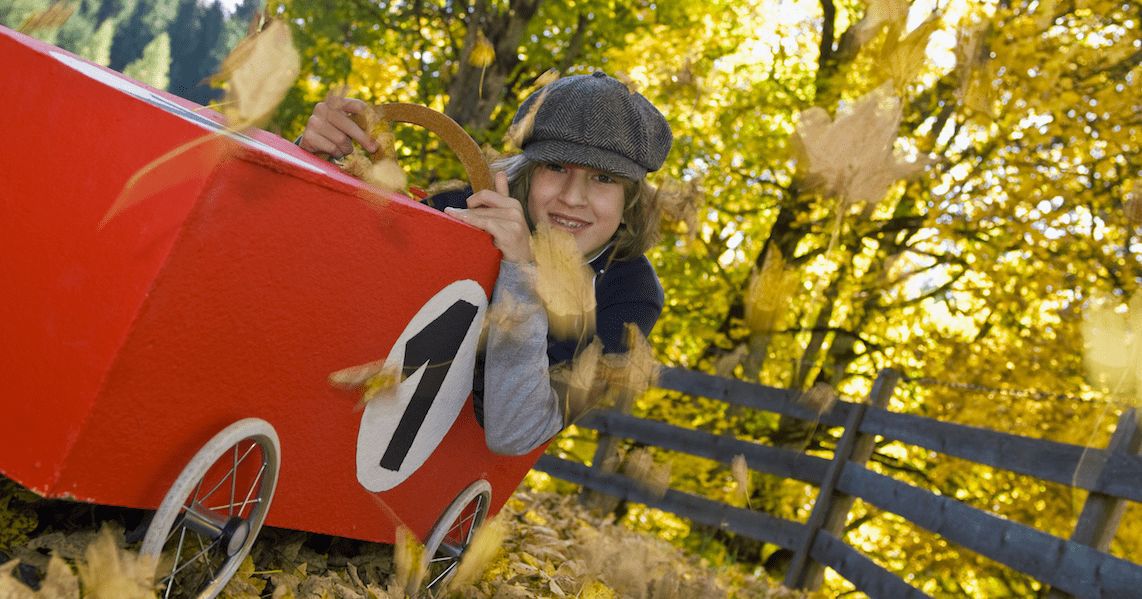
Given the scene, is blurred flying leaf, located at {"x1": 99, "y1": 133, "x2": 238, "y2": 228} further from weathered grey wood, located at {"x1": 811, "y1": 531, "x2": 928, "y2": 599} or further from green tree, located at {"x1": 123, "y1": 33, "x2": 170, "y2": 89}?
green tree, located at {"x1": 123, "y1": 33, "x2": 170, "y2": 89}

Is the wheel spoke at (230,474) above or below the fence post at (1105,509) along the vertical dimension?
below

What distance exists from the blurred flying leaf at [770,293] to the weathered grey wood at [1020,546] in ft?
15.0

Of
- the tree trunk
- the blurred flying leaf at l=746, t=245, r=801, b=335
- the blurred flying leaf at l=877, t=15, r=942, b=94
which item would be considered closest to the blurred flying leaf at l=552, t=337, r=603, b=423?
the blurred flying leaf at l=877, t=15, r=942, b=94

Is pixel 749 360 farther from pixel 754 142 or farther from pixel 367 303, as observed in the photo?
pixel 367 303

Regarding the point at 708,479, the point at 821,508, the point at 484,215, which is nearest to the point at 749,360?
the point at 708,479

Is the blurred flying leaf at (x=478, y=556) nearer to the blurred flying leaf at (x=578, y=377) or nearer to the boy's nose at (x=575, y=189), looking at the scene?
the blurred flying leaf at (x=578, y=377)

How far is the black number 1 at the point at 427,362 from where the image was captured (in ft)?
5.65

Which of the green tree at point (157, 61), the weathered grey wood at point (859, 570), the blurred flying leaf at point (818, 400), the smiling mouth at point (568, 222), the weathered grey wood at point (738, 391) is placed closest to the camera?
the smiling mouth at point (568, 222)

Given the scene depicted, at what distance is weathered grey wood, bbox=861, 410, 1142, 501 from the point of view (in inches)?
128

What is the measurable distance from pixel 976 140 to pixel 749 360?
8.82 ft

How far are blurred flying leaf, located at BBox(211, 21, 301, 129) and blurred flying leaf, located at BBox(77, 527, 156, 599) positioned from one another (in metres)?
0.65

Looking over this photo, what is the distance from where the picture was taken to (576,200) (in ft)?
7.60

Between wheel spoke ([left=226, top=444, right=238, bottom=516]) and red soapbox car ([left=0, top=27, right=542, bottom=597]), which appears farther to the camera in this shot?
wheel spoke ([left=226, top=444, right=238, bottom=516])

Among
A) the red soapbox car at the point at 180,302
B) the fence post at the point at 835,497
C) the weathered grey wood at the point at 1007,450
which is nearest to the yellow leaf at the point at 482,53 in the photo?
the fence post at the point at 835,497
